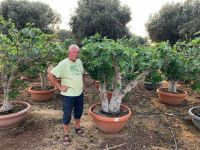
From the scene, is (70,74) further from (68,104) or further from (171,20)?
(171,20)

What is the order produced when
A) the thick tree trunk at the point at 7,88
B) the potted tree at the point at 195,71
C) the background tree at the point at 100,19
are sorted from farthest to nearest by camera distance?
1. the background tree at the point at 100,19
2. the thick tree trunk at the point at 7,88
3. the potted tree at the point at 195,71

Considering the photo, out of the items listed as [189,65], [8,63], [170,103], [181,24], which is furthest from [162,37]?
[8,63]

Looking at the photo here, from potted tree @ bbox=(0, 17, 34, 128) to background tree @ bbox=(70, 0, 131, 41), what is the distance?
300 inches

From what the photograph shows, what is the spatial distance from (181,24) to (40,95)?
9.41 m

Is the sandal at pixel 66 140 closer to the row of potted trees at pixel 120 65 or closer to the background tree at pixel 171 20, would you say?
the row of potted trees at pixel 120 65

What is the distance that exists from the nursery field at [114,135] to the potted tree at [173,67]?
31 cm

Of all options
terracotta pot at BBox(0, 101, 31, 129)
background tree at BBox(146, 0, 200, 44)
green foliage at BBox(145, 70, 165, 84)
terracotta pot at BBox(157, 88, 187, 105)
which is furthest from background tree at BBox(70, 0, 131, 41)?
terracotta pot at BBox(0, 101, 31, 129)

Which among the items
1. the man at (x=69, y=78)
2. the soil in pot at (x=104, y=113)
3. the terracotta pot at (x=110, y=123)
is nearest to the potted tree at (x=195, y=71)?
the soil in pot at (x=104, y=113)

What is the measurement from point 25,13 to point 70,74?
28.8 feet

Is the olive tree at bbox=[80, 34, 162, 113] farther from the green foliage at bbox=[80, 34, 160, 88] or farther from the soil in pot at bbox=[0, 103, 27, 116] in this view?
the soil in pot at bbox=[0, 103, 27, 116]

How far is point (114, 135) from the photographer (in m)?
4.02

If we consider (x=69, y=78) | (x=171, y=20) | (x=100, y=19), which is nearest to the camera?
(x=69, y=78)

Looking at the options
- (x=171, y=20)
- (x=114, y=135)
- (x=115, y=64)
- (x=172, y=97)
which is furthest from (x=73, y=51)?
(x=171, y=20)

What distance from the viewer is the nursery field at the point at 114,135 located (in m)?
3.67
